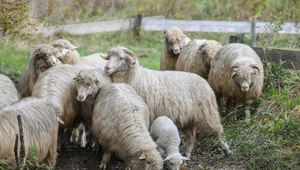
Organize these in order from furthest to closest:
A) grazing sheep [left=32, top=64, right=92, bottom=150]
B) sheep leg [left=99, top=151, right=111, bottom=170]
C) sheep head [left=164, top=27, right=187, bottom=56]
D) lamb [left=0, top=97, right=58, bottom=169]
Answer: sheep head [left=164, top=27, right=187, bottom=56] → grazing sheep [left=32, top=64, right=92, bottom=150] → sheep leg [left=99, top=151, right=111, bottom=170] → lamb [left=0, top=97, right=58, bottom=169]

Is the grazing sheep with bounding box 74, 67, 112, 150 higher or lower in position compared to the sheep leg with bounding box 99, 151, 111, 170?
higher

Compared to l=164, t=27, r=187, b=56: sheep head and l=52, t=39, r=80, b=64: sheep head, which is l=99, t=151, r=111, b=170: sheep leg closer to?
l=52, t=39, r=80, b=64: sheep head

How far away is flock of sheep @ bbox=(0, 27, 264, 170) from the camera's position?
315 inches

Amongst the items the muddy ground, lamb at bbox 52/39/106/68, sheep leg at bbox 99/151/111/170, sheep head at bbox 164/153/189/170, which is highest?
lamb at bbox 52/39/106/68

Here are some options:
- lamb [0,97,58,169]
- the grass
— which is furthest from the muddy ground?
lamb [0,97,58,169]

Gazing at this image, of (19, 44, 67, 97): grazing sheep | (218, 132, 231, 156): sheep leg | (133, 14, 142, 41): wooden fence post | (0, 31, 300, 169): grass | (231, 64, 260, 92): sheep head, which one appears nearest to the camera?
(0, 31, 300, 169): grass

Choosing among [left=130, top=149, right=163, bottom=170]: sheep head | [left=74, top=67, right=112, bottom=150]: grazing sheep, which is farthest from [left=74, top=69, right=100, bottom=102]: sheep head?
[left=130, top=149, right=163, bottom=170]: sheep head

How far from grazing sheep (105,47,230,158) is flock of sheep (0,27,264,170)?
0.01 metres

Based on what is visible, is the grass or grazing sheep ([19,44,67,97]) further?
grazing sheep ([19,44,67,97])

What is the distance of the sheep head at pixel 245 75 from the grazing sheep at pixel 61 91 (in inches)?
96.2

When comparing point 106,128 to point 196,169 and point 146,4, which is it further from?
point 146,4

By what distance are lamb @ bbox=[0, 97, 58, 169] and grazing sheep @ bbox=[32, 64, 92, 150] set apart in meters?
0.62

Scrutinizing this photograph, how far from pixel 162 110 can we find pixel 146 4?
13083 millimetres

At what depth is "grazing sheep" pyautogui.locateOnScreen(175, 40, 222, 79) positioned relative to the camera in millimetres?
11398
